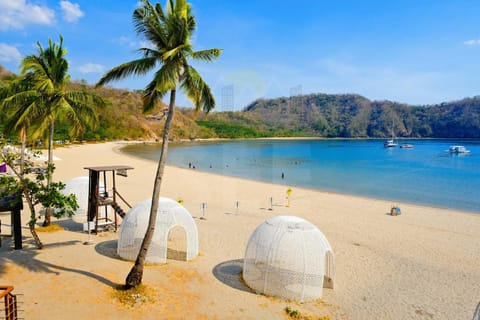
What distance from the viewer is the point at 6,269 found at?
990 centimetres

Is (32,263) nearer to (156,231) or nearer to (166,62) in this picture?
(156,231)

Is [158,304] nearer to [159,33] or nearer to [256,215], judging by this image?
[159,33]

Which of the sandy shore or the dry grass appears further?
the sandy shore

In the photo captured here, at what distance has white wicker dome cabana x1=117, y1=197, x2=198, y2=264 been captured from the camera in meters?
11.2

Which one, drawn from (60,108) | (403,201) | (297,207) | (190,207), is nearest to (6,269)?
(60,108)

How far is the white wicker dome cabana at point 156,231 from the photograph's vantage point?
11.2 metres

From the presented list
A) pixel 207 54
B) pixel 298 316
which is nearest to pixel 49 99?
pixel 207 54

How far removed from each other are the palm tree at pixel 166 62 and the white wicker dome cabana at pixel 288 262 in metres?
3.36

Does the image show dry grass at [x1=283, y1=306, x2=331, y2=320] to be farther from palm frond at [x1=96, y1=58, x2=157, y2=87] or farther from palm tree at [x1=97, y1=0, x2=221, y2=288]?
palm frond at [x1=96, y1=58, x2=157, y2=87]

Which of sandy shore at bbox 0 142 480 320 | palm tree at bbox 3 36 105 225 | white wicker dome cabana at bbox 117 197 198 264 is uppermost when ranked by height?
palm tree at bbox 3 36 105 225

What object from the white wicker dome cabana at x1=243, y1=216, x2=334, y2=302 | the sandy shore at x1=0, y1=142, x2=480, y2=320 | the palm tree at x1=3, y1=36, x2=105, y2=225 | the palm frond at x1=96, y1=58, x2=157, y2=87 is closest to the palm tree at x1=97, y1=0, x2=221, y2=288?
the palm frond at x1=96, y1=58, x2=157, y2=87

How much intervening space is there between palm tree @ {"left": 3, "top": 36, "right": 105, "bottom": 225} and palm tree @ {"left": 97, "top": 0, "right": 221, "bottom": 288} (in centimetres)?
542

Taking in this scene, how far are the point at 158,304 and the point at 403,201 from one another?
29016 mm

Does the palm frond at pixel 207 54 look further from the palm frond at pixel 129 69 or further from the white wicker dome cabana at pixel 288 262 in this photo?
the white wicker dome cabana at pixel 288 262
